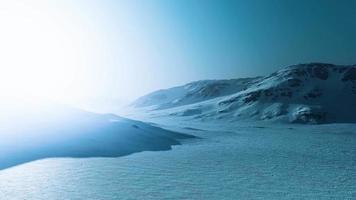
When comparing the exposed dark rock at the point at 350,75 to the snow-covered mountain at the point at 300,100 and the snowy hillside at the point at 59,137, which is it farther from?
the snowy hillside at the point at 59,137

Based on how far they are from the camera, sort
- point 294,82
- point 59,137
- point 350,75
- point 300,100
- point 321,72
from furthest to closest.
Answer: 1. point 321,72
2. point 350,75
3. point 294,82
4. point 300,100
5. point 59,137

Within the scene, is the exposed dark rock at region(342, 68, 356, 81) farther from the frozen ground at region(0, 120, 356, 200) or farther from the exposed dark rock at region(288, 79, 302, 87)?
the frozen ground at region(0, 120, 356, 200)

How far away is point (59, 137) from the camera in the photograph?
41.2 meters

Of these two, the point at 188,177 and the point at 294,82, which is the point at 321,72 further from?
the point at 188,177

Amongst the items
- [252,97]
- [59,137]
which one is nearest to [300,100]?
[252,97]

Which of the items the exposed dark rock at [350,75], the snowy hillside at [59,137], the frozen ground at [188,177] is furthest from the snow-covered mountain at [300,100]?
the frozen ground at [188,177]

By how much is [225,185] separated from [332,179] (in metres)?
8.16

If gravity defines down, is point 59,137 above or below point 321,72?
below

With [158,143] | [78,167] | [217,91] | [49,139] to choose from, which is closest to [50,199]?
[78,167]

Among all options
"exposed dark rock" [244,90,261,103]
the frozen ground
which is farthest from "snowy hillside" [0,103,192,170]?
"exposed dark rock" [244,90,261,103]

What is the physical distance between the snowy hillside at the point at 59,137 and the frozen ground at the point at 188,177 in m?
3.42

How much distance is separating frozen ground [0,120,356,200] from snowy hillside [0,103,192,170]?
342 centimetres

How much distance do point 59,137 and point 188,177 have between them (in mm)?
24014

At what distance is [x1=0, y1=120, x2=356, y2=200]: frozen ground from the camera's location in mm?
18844
